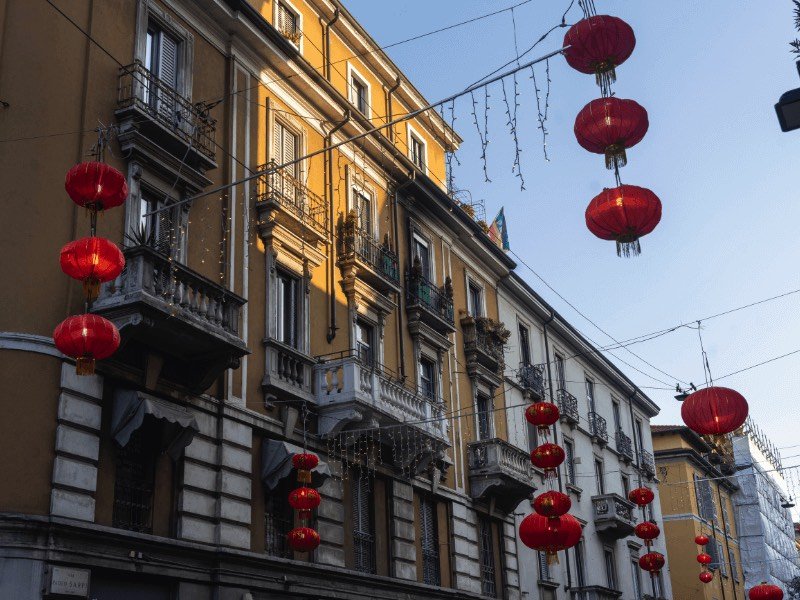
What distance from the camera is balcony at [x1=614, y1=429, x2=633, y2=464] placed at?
134 feet

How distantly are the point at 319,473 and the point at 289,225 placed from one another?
5060mm

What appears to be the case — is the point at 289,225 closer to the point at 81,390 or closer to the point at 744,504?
the point at 81,390

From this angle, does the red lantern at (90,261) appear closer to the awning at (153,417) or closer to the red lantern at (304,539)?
the awning at (153,417)

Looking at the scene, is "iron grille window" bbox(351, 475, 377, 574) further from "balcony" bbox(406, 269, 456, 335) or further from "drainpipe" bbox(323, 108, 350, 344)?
"balcony" bbox(406, 269, 456, 335)

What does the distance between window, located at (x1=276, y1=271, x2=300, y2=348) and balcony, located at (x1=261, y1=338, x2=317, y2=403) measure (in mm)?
427

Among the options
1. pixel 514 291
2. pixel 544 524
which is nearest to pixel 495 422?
pixel 514 291

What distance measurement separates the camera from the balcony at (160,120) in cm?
1675

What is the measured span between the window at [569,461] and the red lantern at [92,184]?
24.6 metres

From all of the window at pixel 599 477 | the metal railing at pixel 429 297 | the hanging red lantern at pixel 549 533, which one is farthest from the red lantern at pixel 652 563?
the hanging red lantern at pixel 549 533

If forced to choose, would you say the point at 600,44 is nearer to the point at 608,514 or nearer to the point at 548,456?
the point at 548,456

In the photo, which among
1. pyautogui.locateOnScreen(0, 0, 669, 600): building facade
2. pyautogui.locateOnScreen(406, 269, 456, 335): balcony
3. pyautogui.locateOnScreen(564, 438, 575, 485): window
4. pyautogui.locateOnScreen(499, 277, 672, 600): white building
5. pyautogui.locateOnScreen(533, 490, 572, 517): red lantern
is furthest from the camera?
pyautogui.locateOnScreen(564, 438, 575, 485): window

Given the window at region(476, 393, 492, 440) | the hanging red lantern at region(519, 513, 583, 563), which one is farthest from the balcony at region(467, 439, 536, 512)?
the hanging red lantern at region(519, 513, 583, 563)

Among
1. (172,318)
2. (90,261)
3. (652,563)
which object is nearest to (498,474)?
(652,563)

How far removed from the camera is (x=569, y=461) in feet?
114
